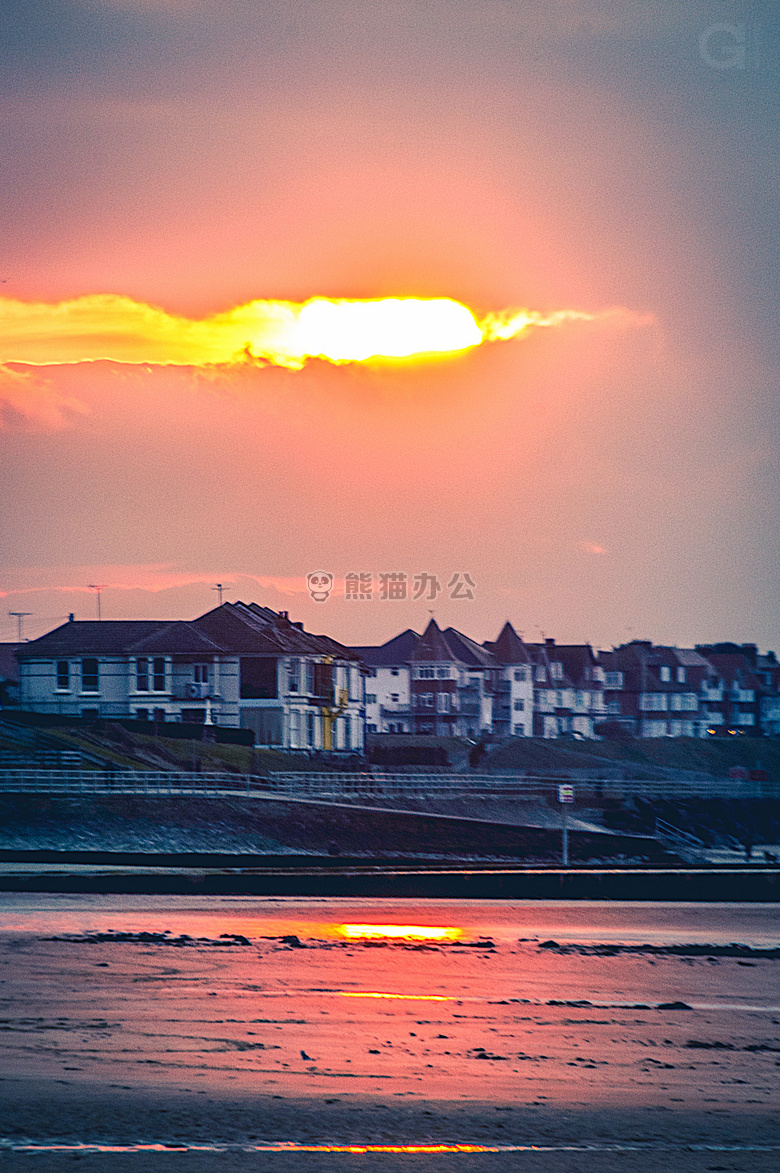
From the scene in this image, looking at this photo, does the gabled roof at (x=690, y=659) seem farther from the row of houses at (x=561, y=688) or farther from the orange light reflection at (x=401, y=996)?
the orange light reflection at (x=401, y=996)

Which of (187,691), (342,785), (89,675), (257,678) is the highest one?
(89,675)

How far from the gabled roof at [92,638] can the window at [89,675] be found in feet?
1.62

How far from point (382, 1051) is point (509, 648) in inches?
5583

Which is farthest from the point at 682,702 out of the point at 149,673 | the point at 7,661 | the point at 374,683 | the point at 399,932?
the point at 399,932

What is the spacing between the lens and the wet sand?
8.00 m

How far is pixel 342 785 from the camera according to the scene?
227 feet

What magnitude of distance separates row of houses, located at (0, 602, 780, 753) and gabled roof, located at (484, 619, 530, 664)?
0.53 feet

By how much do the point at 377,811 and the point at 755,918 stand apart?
34.4 metres

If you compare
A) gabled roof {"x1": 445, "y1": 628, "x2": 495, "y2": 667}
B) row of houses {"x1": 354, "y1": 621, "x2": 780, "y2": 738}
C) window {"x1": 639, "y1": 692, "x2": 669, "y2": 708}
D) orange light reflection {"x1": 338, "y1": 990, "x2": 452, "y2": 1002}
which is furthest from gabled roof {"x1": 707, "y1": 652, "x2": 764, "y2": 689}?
orange light reflection {"x1": 338, "y1": 990, "x2": 452, "y2": 1002}

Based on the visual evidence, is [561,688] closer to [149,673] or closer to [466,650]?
[466,650]

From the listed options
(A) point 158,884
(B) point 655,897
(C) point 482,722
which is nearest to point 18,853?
(A) point 158,884

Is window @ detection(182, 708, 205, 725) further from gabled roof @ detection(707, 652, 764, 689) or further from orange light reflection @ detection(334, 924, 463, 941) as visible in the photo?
gabled roof @ detection(707, 652, 764, 689)

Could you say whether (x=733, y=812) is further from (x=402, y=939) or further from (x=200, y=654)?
(x=402, y=939)

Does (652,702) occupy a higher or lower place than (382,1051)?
lower
